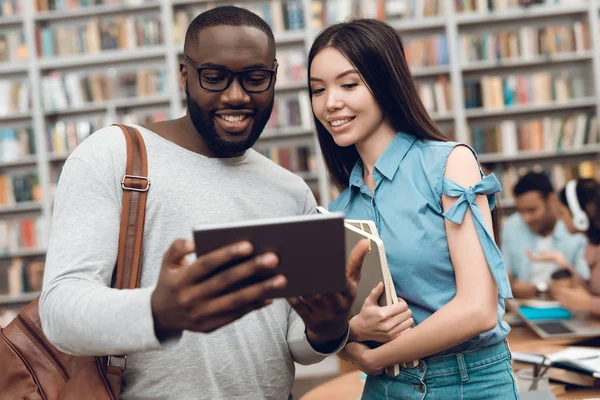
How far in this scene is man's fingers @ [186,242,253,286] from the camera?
0.79m

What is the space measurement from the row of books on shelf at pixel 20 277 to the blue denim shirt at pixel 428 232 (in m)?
4.65

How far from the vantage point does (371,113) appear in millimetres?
1581

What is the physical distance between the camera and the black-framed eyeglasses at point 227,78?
1.33 meters

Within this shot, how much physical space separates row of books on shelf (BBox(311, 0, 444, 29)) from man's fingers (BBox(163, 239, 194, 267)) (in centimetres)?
471

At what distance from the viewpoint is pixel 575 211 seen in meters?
3.57

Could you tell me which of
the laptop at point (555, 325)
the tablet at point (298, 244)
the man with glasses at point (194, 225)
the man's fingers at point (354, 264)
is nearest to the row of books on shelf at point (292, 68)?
the laptop at point (555, 325)

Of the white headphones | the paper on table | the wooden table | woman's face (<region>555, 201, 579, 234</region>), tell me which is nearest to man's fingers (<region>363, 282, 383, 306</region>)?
the wooden table

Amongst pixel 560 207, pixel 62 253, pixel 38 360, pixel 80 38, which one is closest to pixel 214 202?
pixel 62 253

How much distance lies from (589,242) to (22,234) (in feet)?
14.5

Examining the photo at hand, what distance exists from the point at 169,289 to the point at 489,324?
83 cm

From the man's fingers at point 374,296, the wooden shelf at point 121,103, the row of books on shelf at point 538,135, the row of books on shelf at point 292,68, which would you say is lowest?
the man's fingers at point 374,296

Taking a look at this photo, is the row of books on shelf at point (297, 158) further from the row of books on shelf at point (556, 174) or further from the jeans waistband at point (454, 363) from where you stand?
the jeans waistband at point (454, 363)

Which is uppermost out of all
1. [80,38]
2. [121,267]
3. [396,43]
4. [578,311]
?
[80,38]

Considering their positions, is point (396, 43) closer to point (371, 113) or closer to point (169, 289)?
A: point (371, 113)
